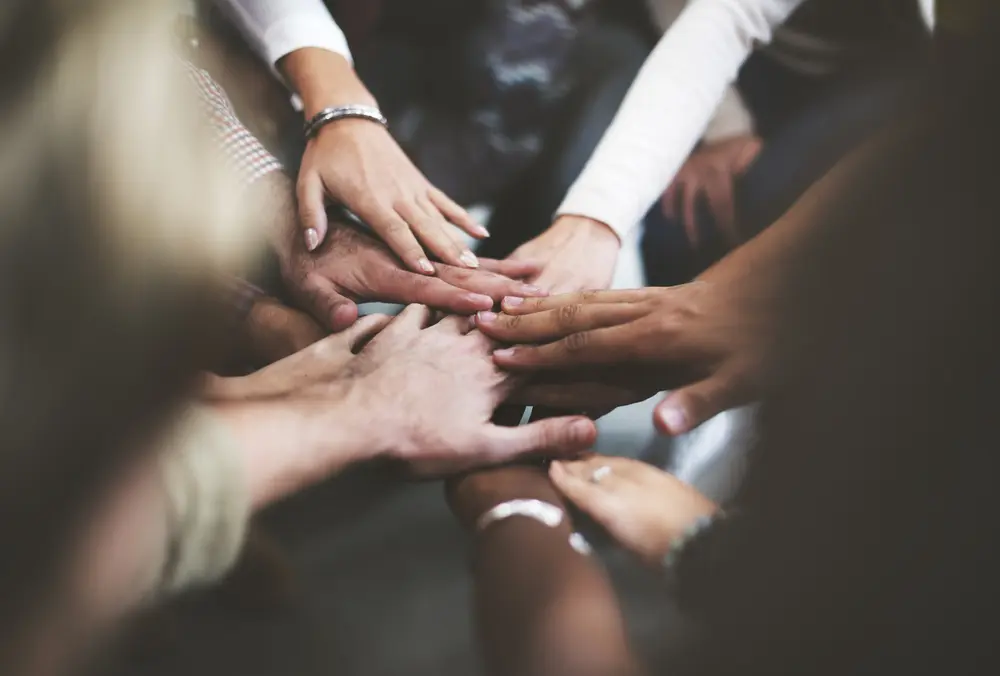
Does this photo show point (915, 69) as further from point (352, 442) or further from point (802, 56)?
point (352, 442)

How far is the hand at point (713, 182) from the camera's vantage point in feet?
1.59

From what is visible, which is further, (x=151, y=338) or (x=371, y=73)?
(x=371, y=73)

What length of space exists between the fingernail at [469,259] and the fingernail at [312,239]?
104mm

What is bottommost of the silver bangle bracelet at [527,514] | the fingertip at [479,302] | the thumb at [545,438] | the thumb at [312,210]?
the silver bangle bracelet at [527,514]

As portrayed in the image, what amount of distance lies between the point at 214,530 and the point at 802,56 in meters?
0.51

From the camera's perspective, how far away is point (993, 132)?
1.48ft

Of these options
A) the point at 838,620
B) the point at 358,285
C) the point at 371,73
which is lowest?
the point at 838,620

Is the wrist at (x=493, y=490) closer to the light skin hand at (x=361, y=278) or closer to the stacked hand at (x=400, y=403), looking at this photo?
the stacked hand at (x=400, y=403)

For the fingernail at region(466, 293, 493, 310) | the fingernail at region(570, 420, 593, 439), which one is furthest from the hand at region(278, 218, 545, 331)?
the fingernail at region(570, 420, 593, 439)

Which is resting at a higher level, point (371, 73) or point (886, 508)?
point (371, 73)

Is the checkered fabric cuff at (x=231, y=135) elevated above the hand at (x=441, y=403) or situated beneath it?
elevated above

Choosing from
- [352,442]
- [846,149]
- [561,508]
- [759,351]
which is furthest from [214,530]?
[846,149]

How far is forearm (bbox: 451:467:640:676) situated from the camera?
1.14 feet

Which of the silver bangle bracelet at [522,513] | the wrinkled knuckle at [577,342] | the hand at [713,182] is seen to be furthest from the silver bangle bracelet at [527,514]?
the hand at [713,182]
